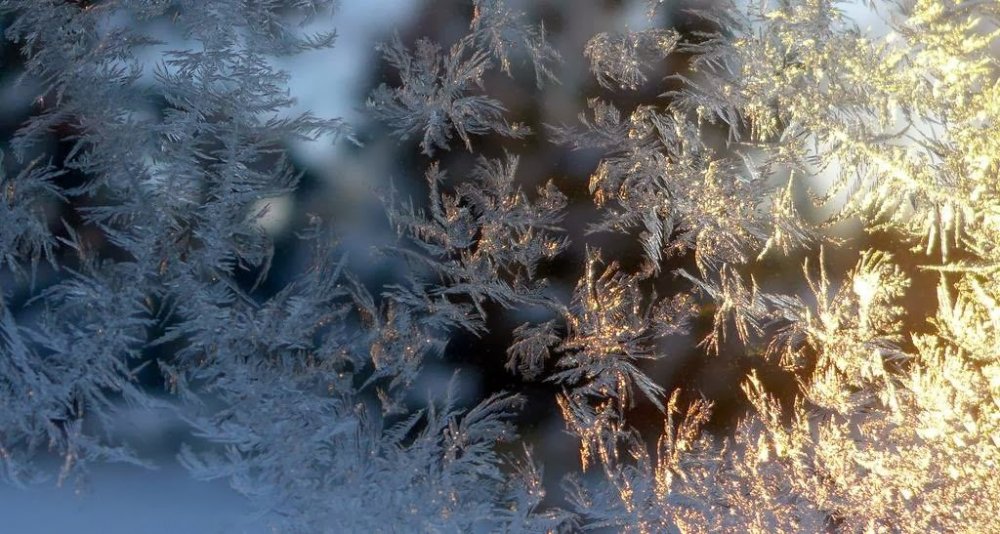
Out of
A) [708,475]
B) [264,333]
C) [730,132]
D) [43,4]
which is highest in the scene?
[43,4]

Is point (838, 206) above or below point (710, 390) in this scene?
above

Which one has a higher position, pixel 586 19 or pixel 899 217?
pixel 586 19

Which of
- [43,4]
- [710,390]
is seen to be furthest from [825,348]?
[43,4]

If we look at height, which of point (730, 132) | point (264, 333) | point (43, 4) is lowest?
point (264, 333)

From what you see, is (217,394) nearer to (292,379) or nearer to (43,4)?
(292,379)

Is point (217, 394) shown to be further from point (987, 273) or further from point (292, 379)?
point (987, 273)

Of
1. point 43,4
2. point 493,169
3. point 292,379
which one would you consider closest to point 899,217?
point 493,169
